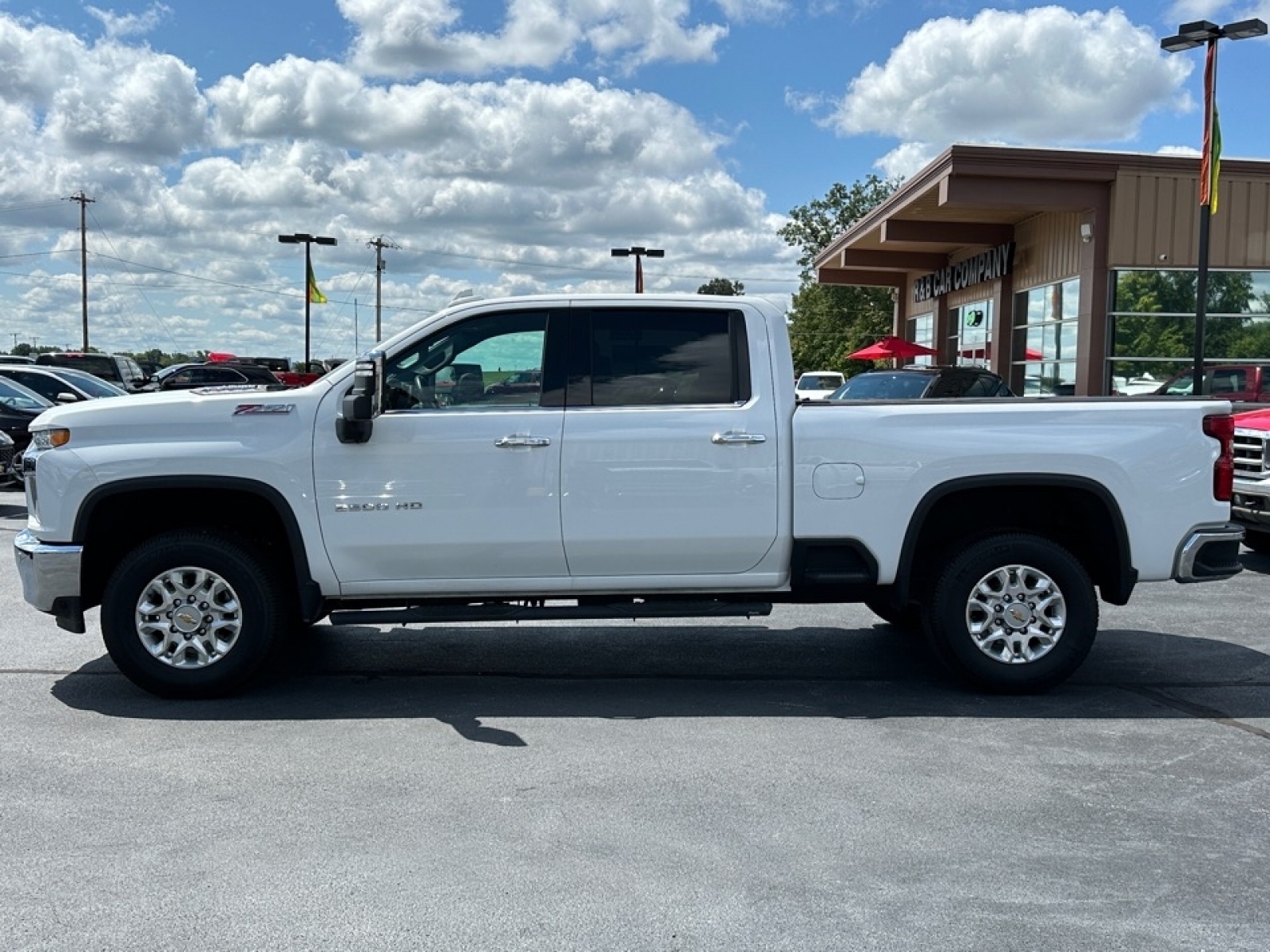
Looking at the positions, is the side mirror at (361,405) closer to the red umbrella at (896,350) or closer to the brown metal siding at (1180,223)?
the brown metal siding at (1180,223)

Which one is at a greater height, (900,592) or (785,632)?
(900,592)

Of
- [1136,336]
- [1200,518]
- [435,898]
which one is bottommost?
[435,898]

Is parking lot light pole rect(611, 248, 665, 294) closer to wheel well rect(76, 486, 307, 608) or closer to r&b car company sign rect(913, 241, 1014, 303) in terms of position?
r&b car company sign rect(913, 241, 1014, 303)

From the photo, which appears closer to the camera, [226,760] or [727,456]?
[226,760]

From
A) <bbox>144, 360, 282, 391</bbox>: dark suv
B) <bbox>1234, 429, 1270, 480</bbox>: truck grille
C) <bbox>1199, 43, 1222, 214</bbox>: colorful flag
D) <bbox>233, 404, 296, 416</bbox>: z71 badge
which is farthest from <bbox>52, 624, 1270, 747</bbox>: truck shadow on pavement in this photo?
<bbox>144, 360, 282, 391</bbox>: dark suv

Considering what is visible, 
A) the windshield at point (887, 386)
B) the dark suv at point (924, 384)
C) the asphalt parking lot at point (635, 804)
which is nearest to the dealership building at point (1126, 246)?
the dark suv at point (924, 384)

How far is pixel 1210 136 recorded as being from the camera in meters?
18.0

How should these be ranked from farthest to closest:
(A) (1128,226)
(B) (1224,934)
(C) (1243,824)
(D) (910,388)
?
(A) (1128,226) → (D) (910,388) → (C) (1243,824) → (B) (1224,934)

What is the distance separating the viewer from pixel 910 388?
15805 mm

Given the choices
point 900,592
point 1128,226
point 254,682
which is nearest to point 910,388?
point 1128,226

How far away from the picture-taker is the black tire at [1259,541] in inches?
438

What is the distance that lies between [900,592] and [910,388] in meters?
10.0

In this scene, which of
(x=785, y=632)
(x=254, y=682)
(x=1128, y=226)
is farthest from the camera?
(x=1128, y=226)

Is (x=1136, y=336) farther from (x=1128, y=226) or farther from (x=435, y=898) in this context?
(x=435, y=898)
